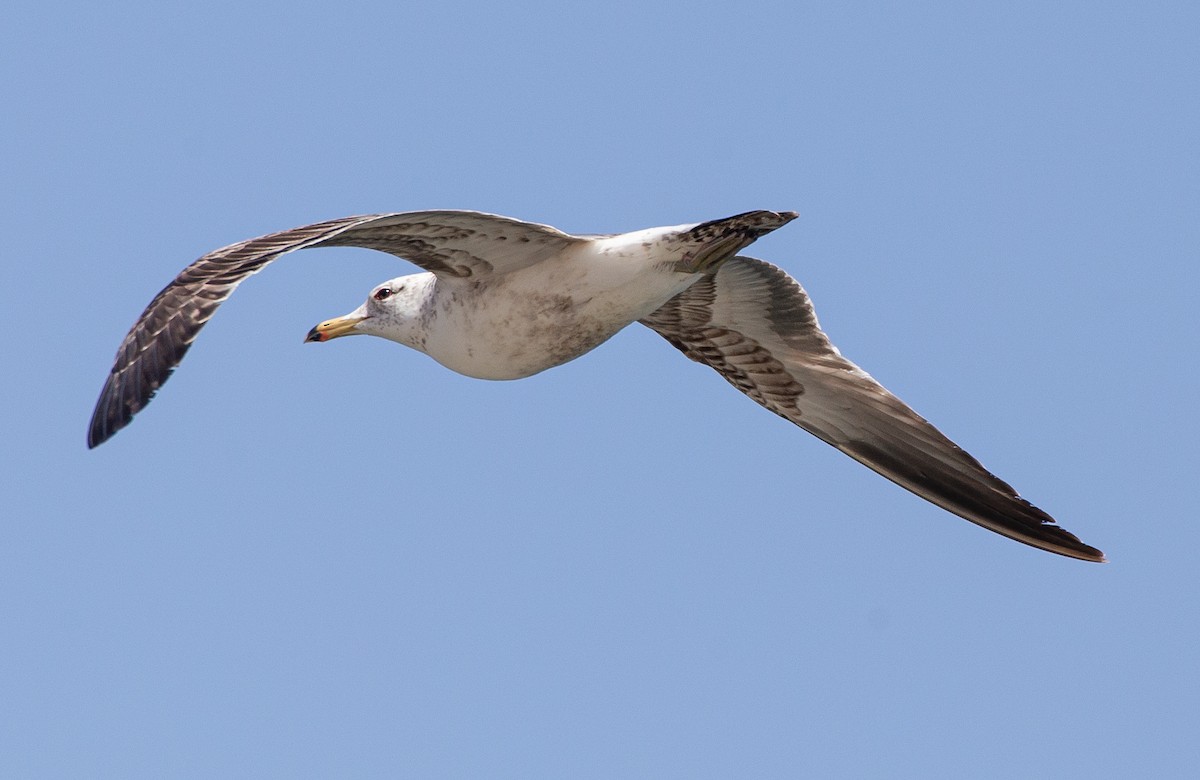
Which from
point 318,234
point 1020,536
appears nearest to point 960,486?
point 1020,536

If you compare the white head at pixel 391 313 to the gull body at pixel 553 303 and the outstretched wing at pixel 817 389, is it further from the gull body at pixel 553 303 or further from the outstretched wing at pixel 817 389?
the outstretched wing at pixel 817 389

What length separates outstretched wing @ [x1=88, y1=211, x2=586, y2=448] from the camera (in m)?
10.6

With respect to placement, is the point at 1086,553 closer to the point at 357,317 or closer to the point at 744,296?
the point at 744,296

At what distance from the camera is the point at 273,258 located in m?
10.9

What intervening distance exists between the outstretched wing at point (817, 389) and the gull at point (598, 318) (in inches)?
0.5

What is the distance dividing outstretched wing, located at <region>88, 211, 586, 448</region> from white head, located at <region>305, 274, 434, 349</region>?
31.0 inches

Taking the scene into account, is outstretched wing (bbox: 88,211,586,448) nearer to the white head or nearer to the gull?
the gull

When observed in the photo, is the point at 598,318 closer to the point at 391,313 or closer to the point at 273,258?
the point at 391,313

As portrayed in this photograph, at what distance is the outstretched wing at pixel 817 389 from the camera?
15.3m

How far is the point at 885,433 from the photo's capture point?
1592cm

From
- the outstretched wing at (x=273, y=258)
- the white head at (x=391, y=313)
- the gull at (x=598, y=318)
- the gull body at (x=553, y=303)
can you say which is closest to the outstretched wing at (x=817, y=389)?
the gull at (x=598, y=318)

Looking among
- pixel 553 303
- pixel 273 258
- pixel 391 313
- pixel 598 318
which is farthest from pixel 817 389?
pixel 273 258

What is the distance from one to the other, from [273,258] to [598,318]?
3.01 meters

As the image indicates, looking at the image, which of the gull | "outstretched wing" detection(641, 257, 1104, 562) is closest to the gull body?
the gull
